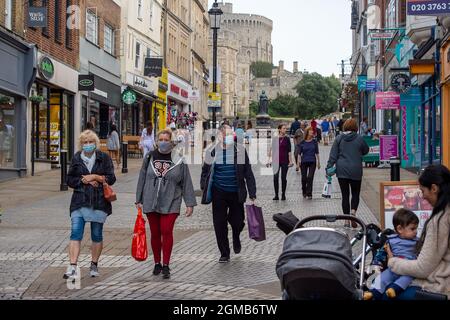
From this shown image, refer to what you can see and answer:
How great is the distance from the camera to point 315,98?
375 ft

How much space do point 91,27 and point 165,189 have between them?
25706 millimetres

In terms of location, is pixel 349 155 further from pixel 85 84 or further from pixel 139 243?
pixel 85 84

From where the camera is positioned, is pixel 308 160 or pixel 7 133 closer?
pixel 308 160

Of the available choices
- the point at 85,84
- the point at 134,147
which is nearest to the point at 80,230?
the point at 85,84

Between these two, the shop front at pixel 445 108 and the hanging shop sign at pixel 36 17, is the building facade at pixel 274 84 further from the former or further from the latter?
the shop front at pixel 445 108

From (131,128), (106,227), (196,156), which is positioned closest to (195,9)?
(131,128)

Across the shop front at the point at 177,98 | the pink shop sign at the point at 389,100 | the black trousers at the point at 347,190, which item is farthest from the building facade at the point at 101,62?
the black trousers at the point at 347,190

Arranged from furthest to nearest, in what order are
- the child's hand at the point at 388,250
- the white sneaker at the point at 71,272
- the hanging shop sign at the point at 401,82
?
the hanging shop sign at the point at 401,82 < the white sneaker at the point at 71,272 < the child's hand at the point at 388,250

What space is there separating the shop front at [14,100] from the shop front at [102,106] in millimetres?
7505

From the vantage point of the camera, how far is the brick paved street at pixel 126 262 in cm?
838

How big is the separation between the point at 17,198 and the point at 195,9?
49181 millimetres

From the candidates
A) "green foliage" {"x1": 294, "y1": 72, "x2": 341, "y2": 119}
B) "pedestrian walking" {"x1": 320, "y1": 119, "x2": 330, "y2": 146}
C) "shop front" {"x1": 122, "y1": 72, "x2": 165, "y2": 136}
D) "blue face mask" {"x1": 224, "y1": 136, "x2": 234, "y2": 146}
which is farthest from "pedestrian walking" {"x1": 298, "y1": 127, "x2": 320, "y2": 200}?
"green foliage" {"x1": 294, "y1": 72, "x2": 341, "y2": 119}

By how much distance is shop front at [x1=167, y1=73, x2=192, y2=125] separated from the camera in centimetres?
5394

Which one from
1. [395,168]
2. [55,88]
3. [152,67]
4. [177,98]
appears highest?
[152,67]
